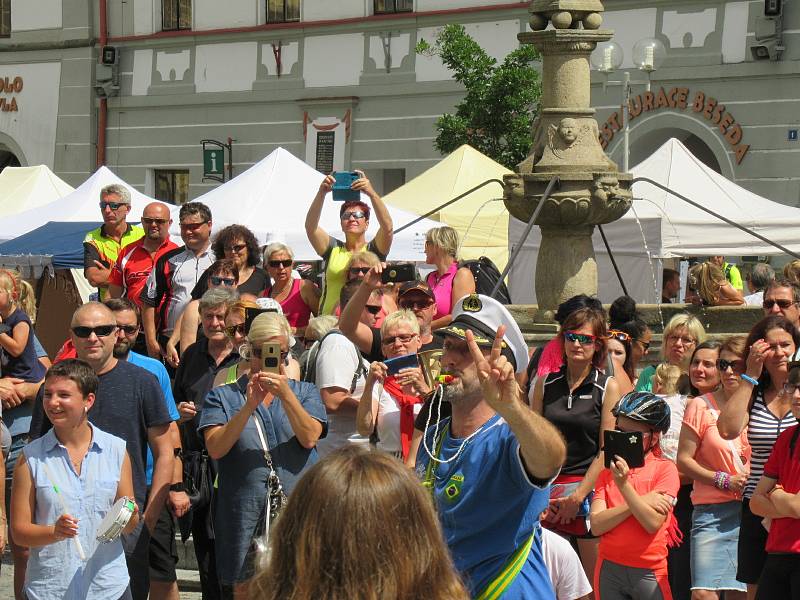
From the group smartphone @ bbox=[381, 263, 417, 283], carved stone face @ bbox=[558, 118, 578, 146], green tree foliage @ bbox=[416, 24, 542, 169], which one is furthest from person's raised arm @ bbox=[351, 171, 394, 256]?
green tree foliage @ bbox=[416, 24, 542, 169]

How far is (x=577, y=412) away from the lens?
22.1 feet

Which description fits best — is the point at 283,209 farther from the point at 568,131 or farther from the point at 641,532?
the point at 641,532

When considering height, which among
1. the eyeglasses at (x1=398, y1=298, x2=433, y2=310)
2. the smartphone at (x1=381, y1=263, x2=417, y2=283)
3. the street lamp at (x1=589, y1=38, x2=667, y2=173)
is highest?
the street lamp at (x1=589, y1=38, x2=667, y2=173)

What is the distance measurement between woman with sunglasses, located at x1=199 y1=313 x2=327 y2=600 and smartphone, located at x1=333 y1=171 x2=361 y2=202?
10.3ft

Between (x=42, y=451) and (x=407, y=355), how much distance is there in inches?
64.8

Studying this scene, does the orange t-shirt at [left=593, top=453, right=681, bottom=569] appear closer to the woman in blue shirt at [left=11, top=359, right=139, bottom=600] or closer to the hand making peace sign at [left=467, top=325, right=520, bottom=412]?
the woman in blue shirt at [left=11, top=359, right=139, bottom=600]

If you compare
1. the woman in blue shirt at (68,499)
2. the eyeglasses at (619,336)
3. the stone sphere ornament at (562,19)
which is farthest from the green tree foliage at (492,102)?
the woman in blue shirt at (68,499)

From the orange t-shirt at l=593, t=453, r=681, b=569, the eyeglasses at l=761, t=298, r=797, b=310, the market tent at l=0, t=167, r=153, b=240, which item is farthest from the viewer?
the market tent at l=0, t=167, r=153, b=240

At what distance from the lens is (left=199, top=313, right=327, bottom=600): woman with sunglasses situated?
6.07 m

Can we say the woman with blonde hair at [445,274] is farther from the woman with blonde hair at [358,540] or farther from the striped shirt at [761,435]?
the woman with blonde hair at [358,540]

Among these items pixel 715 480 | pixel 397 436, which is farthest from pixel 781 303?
pixel 397 436

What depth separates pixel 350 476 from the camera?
2.54 m

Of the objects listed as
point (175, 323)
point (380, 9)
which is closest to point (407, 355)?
point (175, 323)

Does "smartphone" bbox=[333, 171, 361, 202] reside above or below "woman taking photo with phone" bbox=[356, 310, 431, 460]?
above
